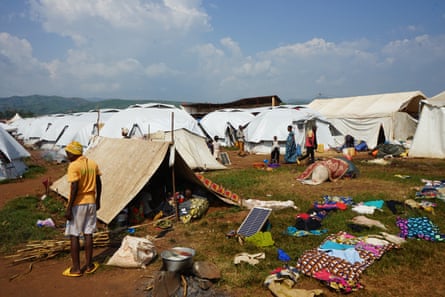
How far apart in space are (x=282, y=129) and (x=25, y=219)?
578 inches

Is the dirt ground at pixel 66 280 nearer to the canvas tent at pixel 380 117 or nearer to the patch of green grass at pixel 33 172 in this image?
the patch of green grass at pixel 33 172

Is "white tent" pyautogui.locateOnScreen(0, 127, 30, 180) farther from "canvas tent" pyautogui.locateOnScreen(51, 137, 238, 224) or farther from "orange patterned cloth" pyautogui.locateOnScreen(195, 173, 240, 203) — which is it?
"orange patterned cloth" pyautogui.locateOnScreen(195, 173, 240, 203)

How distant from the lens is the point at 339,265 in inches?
167

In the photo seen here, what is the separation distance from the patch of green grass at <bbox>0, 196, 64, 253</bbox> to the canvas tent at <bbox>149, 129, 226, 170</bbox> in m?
5.21

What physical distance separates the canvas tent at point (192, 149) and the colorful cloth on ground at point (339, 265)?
830cm

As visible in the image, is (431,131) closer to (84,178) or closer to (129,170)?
(129,170)

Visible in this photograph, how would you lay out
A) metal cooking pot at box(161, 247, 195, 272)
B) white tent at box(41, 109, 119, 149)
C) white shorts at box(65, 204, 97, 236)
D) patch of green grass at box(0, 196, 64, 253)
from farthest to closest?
white tent at box(41, 109, 119, 149) → patch of green grass at box(0, 196, 64, 253) → white shorts at box(65, 204, 97, 236) → metal cooking pot at box(161, 247, 195, 272)

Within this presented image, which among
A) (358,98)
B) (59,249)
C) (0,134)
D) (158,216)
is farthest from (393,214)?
(358,98)

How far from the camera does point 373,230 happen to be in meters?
5.66

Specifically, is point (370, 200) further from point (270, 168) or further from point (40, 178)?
point (40, 178)

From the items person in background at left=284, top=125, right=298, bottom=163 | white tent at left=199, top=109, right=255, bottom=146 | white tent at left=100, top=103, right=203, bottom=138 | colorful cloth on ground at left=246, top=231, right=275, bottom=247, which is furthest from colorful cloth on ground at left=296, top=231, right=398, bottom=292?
white tent at left=199, top=109, right=255, bottom=146

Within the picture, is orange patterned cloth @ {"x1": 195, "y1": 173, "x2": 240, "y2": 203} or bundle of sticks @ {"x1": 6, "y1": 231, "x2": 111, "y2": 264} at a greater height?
orange patterned cloth @ {"x1": 195, "y1": 173, "x2": 240, "y2": 203}

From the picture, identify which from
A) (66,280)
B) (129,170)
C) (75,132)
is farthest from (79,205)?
(75,132)

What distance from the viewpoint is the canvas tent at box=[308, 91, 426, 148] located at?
19906 mm
